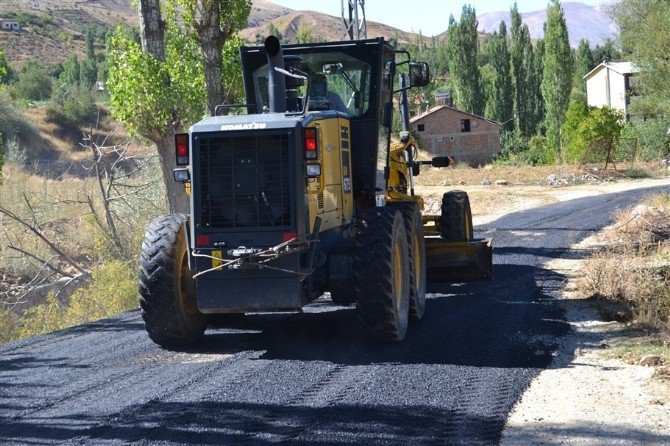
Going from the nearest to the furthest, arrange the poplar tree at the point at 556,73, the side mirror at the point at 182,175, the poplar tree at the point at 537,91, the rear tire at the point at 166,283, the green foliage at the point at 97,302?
the side mirror at the point at 182,175 < the rear tire at the point at 166,283 < the green foliage at the point at 97,302 < the poplar tree at the point at 556,73 < the poplar tree at the point at 537,91

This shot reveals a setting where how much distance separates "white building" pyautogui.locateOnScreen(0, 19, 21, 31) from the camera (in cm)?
11469

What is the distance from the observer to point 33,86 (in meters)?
81.4

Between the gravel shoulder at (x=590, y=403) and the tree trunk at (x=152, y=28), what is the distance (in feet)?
32.9

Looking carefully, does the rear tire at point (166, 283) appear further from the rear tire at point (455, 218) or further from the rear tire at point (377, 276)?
the rear tire at point (455, 218)

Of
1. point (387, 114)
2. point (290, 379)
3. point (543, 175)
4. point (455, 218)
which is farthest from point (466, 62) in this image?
point (290, 379)

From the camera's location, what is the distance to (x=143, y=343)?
10.3 metres

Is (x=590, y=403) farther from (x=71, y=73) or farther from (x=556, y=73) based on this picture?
(x=71, y=73)

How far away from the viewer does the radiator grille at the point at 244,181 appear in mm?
9039

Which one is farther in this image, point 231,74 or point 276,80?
point 231,74

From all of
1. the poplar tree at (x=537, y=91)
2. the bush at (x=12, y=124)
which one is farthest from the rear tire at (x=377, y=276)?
the poplar tree at (x=537, y=91)

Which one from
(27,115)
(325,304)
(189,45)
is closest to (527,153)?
(27,115)

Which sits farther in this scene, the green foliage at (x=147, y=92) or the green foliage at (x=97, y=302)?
the green foliage at (x=147, y=92)

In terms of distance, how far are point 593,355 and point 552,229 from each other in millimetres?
13140

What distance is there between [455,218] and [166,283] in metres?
5.02
